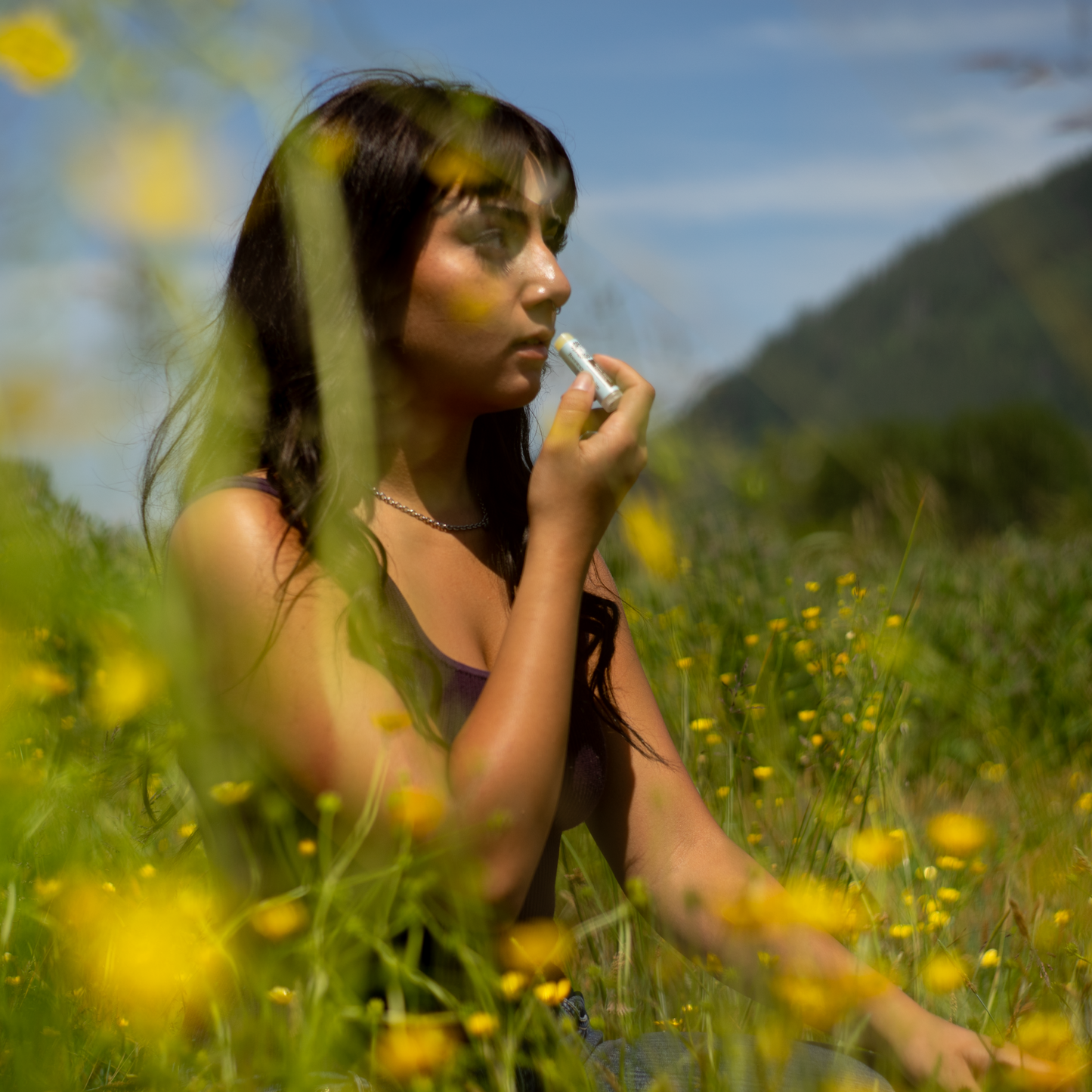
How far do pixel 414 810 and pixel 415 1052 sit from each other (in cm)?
17

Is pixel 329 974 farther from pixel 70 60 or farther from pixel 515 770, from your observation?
pixel 70 60

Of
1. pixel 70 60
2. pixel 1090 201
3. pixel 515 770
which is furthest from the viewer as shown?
pixel 515 770

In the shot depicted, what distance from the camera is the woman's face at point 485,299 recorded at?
1304 mm

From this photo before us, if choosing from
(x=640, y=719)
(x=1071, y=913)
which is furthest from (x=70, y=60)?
(x=1071, y=913)

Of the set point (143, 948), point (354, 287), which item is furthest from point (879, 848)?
point (354, 287)

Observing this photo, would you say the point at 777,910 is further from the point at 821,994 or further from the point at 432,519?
the point at 432,519

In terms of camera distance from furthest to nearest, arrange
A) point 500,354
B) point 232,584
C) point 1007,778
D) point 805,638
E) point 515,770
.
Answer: point 1007,778 → point 805,638 → point 500,354 → point 232,584 → point 515,770

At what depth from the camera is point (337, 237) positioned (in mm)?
1356

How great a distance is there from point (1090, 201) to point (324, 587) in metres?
0.95

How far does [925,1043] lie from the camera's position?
1156 mm

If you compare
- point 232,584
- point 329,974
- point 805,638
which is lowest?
point 805,638

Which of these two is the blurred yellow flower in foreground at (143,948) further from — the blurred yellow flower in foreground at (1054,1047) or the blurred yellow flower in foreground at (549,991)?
the blurred yellow flower in foreground at (1054,1047)

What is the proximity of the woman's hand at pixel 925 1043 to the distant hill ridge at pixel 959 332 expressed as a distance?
89 centimetres

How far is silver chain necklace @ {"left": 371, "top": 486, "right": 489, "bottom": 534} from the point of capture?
1506 millimetres
